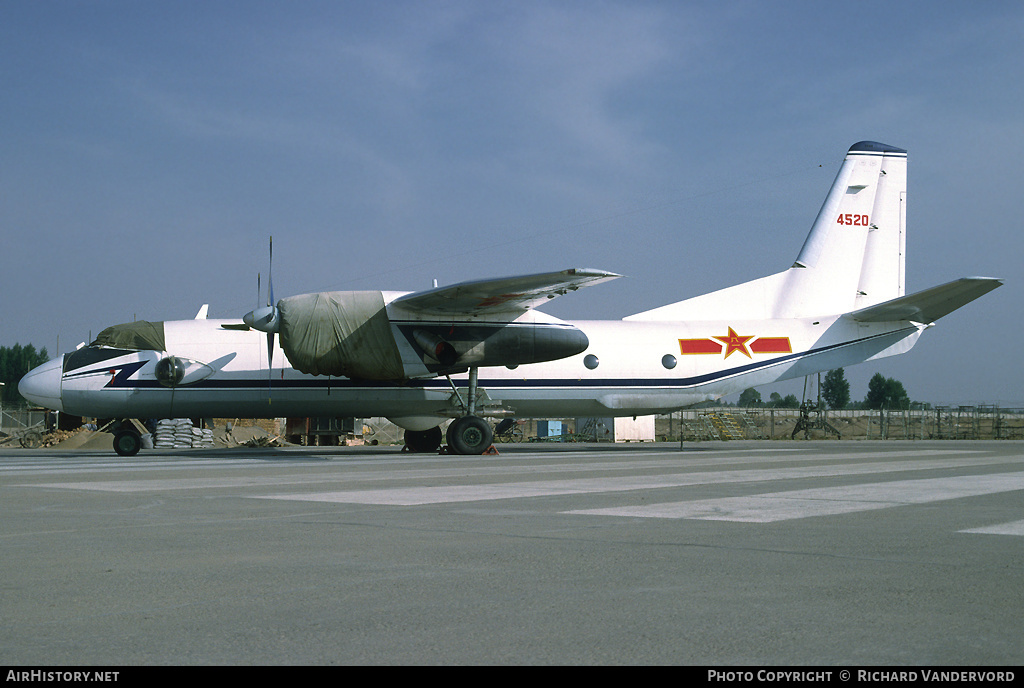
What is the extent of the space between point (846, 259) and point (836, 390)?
5858 inches

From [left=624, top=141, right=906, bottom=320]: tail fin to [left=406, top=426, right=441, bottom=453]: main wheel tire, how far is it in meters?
7.18

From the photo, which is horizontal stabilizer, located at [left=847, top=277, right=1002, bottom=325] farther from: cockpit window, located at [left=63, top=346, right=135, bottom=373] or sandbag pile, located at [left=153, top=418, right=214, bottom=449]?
sandbag pile, located at [left=153, top=418, right=214, bottom=449]

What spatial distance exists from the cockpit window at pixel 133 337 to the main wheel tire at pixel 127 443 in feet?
7.47

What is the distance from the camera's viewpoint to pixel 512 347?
2158 cm

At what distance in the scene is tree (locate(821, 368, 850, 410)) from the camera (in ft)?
535

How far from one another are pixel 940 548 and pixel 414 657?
4.09 m

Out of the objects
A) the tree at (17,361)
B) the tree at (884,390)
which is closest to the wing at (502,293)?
the tree at (17,361)

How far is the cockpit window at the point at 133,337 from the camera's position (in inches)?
878

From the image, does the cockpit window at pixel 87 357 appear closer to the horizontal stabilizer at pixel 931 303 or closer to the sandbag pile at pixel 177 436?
the sandbag pile at pixel 177 436

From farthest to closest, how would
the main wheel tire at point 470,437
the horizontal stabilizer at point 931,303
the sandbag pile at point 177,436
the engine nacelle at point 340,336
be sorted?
the sandbag pile at point 177,436, the horizontal stabilizer at point 931,303, the main wheel tire at point 470,437, the engine nacelle at point 340,336

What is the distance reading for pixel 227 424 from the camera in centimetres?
4006

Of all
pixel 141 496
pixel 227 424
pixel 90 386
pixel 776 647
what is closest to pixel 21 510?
pixel 141 496

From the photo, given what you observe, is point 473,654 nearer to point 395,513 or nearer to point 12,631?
point 12,631

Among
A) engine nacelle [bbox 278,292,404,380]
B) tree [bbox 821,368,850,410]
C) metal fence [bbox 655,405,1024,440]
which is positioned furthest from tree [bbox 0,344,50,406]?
tree [bbox 821,368,850,410]
